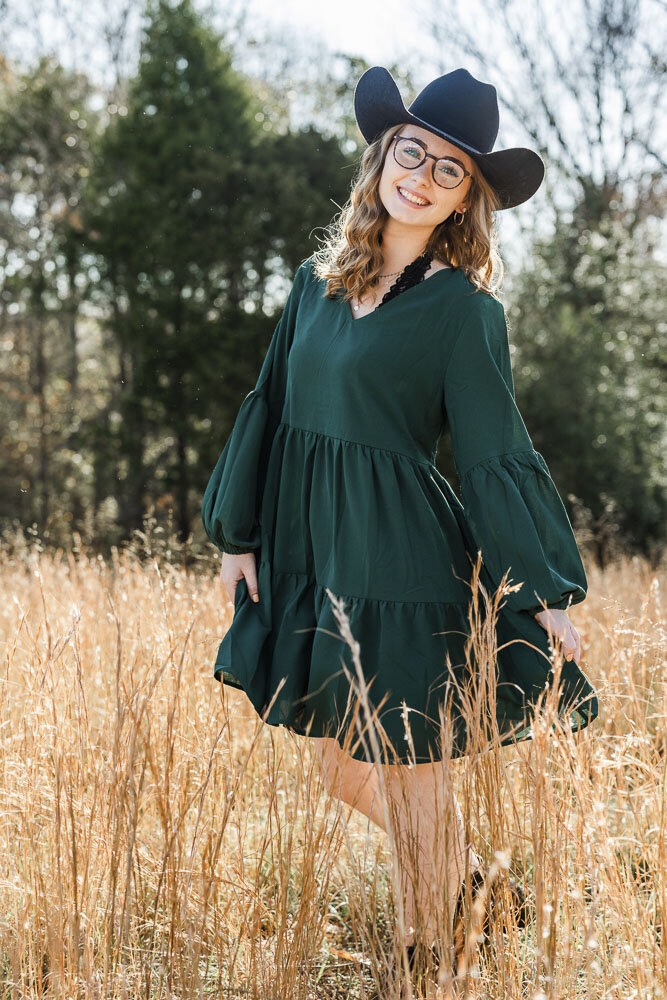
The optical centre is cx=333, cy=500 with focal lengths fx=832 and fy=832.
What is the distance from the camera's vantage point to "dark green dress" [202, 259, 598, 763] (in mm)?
1532

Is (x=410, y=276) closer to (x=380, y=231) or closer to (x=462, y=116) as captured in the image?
(x=380, y=231)

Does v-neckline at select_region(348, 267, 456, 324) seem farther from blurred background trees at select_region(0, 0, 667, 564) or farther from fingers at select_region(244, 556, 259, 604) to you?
blurred background trees at select_region(0, 0, 667, 564)

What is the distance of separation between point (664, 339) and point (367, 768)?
843 cm

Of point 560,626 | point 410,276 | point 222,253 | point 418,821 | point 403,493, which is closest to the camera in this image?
point 418,821

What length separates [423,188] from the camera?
168 centimetres

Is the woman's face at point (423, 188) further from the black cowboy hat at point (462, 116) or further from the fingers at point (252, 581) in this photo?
the fingers at point (252, 581)

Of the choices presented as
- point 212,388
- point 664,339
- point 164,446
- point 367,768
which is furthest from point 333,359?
point 664,339

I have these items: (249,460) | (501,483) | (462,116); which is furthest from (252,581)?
(462,116)

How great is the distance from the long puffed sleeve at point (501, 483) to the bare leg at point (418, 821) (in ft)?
1.24

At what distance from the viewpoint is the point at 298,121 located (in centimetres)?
875

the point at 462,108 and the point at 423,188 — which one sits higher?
the point at 462,108

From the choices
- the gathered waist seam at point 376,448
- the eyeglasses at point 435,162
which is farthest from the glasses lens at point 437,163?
the gathered waist seam at point 376,448

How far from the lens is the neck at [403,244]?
1742mm

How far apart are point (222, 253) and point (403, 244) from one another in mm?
6225
